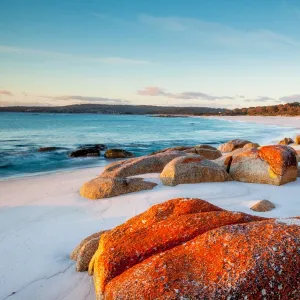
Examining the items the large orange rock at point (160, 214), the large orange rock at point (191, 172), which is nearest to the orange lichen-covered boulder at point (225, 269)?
the large orange rock at point (160, 214)

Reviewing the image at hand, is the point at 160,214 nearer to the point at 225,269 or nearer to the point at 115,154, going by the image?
the point at 225,269

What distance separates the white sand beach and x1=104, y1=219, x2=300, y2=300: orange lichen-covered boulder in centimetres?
144

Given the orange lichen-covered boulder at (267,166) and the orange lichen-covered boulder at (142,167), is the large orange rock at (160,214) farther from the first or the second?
the orange lichen-covered boulder at (142,167)

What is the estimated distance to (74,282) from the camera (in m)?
4.30

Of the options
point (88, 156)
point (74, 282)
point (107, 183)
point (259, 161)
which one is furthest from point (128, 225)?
point (88, 156)

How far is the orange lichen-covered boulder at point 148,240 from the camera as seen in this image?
3301 mm

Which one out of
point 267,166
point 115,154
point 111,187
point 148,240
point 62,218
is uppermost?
point 148,240

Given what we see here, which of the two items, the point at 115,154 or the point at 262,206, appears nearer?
the point at 262,206

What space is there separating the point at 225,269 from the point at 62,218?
16.3 feet

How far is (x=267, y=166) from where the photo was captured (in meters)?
9.10

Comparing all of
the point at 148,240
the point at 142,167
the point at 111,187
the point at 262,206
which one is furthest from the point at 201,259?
the point at 142,167

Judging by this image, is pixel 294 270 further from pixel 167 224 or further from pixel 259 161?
pixel 259 161

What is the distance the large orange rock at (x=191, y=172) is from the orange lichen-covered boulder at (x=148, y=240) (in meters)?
5.03

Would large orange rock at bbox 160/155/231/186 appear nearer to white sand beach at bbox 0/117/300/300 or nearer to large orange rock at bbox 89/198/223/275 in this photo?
white sand beach at bbox 0/117/300/300
